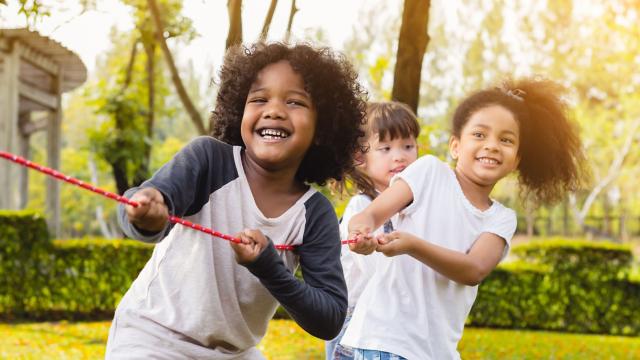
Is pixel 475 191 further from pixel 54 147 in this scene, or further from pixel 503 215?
pixel 54 147

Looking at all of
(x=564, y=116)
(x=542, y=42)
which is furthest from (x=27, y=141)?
(x=542, y=42)

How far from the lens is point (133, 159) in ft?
47.5

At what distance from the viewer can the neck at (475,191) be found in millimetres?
3445

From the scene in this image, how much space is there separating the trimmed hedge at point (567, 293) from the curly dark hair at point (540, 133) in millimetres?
8839

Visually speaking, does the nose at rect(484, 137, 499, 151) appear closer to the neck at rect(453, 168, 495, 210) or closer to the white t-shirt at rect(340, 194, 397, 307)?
the neck at rect(453, 168, 495, 210)

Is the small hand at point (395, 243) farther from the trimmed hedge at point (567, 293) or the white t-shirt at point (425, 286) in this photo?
the trimmed hedge at point (567, 293)

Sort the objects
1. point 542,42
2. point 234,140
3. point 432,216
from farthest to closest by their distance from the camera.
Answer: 1. point 542,42
2. point 432,216
3. point 234,140

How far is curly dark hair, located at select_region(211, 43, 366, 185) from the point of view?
8.81 feet

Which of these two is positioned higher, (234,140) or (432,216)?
(234,140)

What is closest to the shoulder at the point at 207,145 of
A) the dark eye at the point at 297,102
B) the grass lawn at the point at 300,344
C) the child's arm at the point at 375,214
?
the dark eye at the point at 297,102

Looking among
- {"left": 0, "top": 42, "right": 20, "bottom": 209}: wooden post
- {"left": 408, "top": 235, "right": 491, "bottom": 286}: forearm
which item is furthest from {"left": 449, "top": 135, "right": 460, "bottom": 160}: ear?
{"left": 0, "top": 42, "right": 20, "bottom": 209}: wooden post

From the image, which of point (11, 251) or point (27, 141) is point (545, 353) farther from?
point (27, 141)

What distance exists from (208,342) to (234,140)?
73cm

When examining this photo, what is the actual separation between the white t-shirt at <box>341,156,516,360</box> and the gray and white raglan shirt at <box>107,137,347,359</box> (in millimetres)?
692
